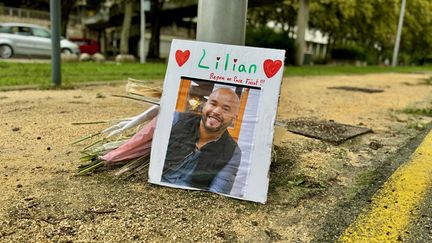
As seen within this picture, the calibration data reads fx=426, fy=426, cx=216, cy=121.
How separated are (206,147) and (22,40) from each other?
51.5ft

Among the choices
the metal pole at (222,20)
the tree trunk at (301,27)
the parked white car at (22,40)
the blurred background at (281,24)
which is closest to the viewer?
the metal pole at (222,20)

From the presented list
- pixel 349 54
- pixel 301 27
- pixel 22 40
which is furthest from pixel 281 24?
pixel 22 40

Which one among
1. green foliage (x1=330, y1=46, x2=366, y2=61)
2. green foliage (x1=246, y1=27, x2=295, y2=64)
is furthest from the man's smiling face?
green foliage (x1=330, y1=46, x2=366, y2=61)

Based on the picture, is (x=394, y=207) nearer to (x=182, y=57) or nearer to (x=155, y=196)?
(x=155, y=196)

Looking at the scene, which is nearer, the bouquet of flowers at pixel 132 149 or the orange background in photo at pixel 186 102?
the orange background in photo at pixel 186 102

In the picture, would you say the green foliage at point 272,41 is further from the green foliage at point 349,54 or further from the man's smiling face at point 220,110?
the man's smiling face at point 220,110

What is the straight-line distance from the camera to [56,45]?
22.0ft

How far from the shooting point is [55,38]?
6.66 metres

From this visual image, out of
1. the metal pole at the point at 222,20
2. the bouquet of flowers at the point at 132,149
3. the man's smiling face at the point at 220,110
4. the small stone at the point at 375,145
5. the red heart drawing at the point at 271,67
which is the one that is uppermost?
the metal pole at the point at 222,20

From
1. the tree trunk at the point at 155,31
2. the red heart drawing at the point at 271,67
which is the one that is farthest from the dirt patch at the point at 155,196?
the tree trunk at the point at 155,31

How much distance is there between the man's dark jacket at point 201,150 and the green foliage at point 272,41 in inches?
747

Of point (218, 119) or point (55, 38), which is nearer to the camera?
point (218, 119)

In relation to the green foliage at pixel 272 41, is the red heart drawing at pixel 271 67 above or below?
below

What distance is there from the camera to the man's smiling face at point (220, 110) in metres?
2.64
